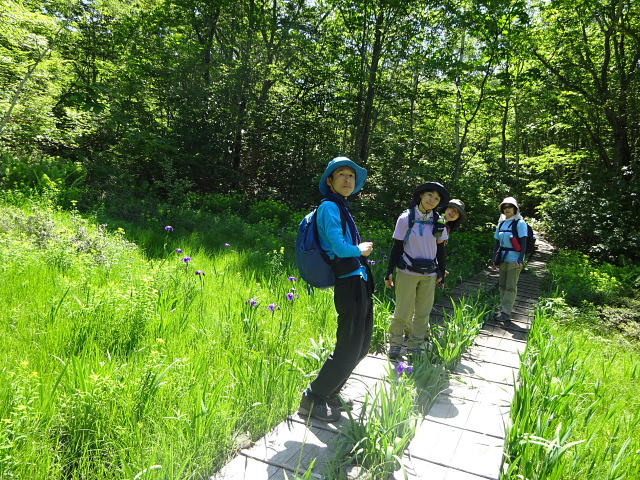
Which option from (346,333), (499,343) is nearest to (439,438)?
(346,333)

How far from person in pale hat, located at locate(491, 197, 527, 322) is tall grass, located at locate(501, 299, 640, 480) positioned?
4.64ft

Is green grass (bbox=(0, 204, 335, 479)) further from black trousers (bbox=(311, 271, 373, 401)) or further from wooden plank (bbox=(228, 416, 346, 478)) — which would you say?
black trousers (bbox=(311, 271, 373, 401))

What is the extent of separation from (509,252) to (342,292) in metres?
3.78

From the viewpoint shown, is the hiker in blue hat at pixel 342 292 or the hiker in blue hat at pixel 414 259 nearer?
the hiker in blue hat at pixel 342 292

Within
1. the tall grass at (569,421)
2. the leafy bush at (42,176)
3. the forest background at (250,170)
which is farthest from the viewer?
the leafy bush at (42,176)

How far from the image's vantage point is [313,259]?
8.57 ft

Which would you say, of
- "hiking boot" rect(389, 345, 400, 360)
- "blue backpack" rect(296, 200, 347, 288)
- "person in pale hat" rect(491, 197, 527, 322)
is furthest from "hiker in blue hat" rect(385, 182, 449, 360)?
"person in pale hat" rect(491, 197, 527, 322)

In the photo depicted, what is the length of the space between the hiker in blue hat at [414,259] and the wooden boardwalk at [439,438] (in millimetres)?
458

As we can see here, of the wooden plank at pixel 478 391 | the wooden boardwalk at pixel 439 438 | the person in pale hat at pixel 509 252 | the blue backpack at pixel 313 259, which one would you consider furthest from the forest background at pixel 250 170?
the person in pale hat at pixel 509 252

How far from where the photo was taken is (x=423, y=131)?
14.8 metres

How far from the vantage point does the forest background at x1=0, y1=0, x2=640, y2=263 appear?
11117mm

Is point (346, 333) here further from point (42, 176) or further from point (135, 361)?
point (42, 176)

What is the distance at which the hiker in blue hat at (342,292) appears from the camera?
2619 millimetres

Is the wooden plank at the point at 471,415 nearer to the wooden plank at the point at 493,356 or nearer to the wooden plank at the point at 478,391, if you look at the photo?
the wooden plank at the point at 478,391
